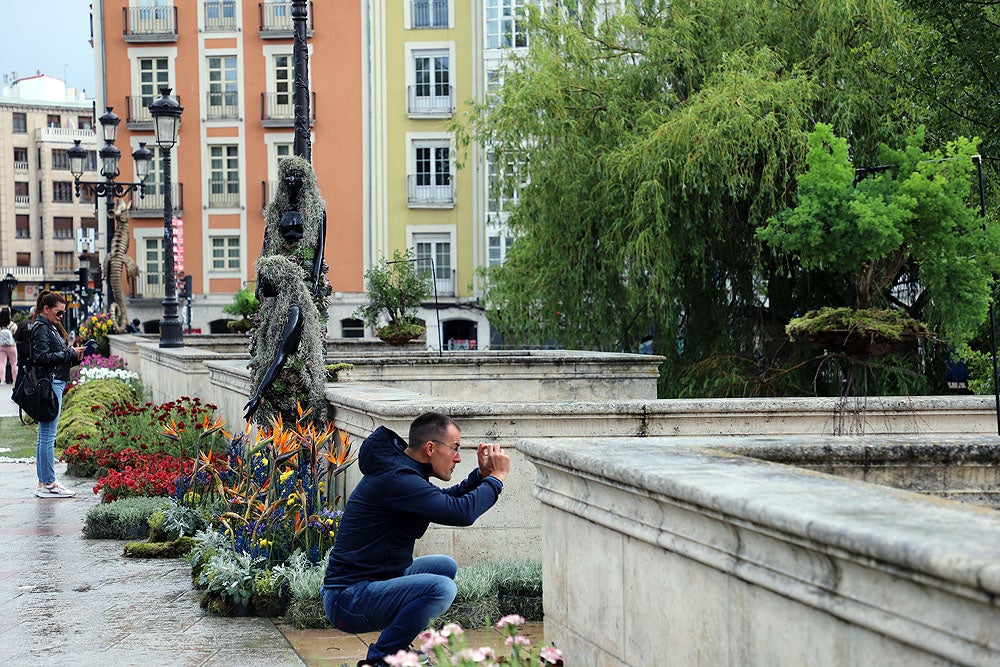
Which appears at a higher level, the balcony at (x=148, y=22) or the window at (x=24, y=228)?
the balcony at (x=148, y=22)

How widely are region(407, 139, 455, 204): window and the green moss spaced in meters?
39.5

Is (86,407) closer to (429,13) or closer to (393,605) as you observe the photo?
(393,605)

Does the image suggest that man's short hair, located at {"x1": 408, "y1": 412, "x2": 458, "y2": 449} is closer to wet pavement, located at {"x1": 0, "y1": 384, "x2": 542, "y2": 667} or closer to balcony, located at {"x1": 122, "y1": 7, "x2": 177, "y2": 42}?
wet pavement, located at {"x1": 0, "y1": 384, "x2": 542, "y2": 667}

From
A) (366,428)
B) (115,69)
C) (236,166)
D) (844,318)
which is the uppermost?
(115,69)

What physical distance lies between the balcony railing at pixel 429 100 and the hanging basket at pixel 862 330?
4119cm

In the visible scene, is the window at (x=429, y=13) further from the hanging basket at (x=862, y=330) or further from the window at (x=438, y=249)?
→ the hanging basket at (x=862, y=330)

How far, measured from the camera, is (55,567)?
9367 millimetres

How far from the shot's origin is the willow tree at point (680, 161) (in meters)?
18.3

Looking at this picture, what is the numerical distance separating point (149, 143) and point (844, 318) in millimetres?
45330

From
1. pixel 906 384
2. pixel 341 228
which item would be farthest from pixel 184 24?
pixel 906 384

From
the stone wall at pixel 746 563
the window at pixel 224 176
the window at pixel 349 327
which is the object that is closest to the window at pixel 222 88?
the window at pixel 224 176

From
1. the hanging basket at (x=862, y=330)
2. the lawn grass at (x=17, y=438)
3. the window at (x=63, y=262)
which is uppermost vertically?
the window at (x=63, y=262)

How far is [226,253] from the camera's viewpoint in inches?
1973

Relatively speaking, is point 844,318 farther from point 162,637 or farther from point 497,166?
point 497,166
